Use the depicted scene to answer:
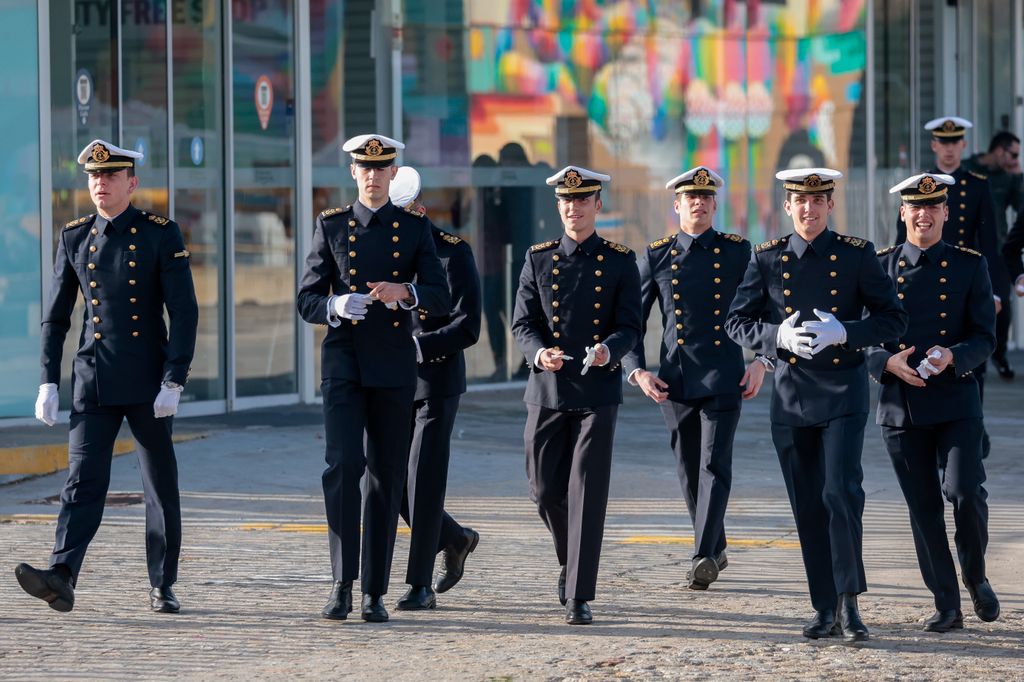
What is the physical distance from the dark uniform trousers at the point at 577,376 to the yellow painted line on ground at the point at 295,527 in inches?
81.2

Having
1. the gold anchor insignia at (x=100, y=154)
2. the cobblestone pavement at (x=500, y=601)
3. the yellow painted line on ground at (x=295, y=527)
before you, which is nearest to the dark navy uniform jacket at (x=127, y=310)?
the gold anchor insignia at (x=100, y=154)

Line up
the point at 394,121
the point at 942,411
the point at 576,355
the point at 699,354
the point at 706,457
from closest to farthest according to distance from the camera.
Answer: the point at 942,411 < the point at 576,355 < the point at 706,457 < the point at 699,354 < the point at 394,121

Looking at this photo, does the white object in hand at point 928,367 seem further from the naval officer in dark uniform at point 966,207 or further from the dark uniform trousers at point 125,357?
the naval officer in dark uniform at point 966,207

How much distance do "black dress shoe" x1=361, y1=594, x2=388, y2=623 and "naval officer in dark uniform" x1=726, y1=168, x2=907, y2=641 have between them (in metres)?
1.64

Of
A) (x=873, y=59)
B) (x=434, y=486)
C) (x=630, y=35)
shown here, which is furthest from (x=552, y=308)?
(x=873, y=59)

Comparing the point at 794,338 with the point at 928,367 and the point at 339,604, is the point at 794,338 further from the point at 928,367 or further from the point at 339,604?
the point at 339,604

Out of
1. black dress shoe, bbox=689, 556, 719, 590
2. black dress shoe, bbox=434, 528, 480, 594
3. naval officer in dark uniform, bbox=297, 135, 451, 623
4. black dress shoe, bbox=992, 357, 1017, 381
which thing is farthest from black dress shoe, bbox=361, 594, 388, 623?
black dress shoe, bbox=992, 357, 1017, 381

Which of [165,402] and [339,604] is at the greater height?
[165,402]

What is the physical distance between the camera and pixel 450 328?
26.2 ft

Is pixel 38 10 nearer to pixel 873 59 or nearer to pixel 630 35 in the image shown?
pixel 630 35

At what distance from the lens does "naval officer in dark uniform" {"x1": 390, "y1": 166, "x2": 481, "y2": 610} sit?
7791 mm

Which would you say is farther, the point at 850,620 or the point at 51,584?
the point at 51,584

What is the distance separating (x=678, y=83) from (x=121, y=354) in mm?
10740

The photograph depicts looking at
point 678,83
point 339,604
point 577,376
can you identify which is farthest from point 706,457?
point 678,83
